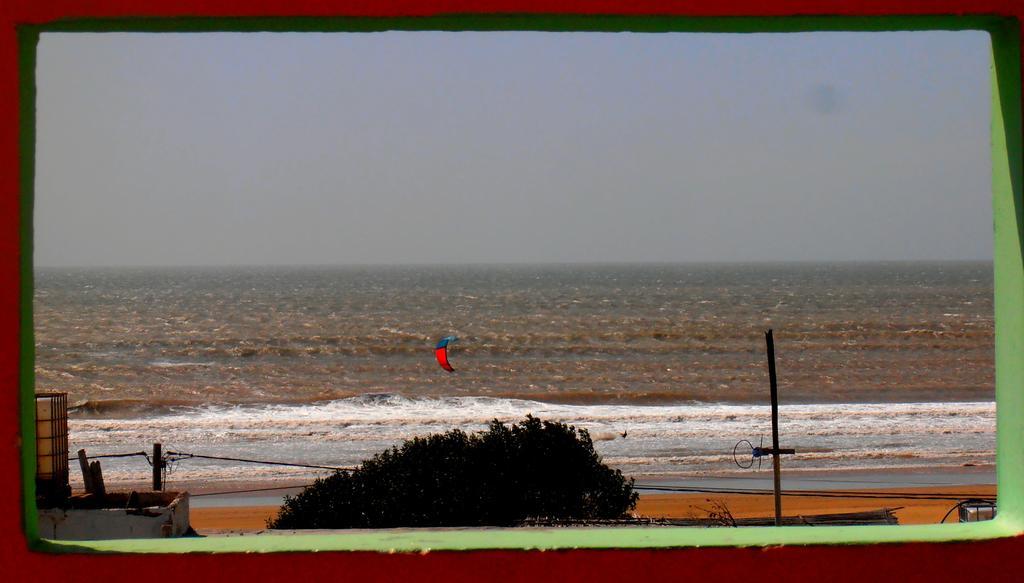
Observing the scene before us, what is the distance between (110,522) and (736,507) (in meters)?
11.5

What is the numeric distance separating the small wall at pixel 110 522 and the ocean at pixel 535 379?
12138 millimetres

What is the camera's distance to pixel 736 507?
18016 mm

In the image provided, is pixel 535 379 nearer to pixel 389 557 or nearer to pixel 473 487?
pixel 473 487

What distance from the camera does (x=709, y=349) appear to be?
4994cm

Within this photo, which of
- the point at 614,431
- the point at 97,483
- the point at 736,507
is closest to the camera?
the point at 97,483

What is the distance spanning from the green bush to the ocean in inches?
338

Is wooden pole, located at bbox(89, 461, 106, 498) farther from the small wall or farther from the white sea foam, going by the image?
the white sea foam

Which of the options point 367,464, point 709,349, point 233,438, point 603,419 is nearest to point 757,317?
point 709,349

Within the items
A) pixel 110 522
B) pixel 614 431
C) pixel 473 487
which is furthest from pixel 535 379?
pixel 110 522

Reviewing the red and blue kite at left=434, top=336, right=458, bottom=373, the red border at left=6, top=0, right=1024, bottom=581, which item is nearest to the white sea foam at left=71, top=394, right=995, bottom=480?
the red and blue kite at left=434, top=336, right=458, bottom=373

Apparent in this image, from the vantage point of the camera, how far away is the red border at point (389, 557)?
6.97ft

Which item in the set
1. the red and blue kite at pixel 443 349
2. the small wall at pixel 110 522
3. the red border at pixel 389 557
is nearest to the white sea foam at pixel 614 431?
the red and blue kite at pixel 443 349

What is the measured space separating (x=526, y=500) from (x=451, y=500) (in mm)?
938

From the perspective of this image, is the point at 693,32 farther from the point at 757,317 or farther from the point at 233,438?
the point at 757,317
